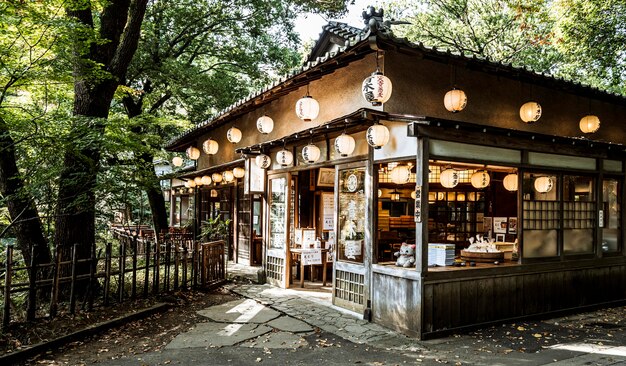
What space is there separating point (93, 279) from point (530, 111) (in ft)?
38.2

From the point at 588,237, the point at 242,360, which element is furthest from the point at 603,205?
the point at 242,360

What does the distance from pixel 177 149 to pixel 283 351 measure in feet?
66.5

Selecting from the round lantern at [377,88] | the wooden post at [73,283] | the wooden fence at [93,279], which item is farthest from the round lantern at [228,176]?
the round lantern at [377,88]

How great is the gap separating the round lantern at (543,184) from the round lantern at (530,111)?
1.83 metres

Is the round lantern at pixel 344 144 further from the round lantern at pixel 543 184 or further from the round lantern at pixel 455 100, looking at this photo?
the round lantern at pixel 543 184

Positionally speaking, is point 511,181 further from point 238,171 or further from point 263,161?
point 238,171

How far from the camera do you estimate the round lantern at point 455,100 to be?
995cm

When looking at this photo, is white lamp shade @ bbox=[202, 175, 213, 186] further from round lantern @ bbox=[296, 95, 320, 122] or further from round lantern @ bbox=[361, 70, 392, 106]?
round lantern @ bbox=[361, 70, 392, 106]

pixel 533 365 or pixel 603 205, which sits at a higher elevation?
pixel 603 205

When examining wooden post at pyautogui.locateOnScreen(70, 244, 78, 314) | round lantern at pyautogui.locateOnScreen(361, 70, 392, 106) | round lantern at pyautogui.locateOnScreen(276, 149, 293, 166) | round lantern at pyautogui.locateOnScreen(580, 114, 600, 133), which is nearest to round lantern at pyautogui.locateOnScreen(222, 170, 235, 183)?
round lantern at pyautogui.locateOnScreen(276, 149, 293, 166)

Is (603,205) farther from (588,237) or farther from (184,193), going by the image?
(184,193)

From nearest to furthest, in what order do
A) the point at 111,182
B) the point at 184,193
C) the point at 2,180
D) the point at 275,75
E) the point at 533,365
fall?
1. the point at 533,365
2. the point at 2,180
3. the point at 111,182
4. the point at 275,75
5. the point at 184,193

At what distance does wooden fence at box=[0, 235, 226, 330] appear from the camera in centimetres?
823

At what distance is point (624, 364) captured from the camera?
23.0ft
